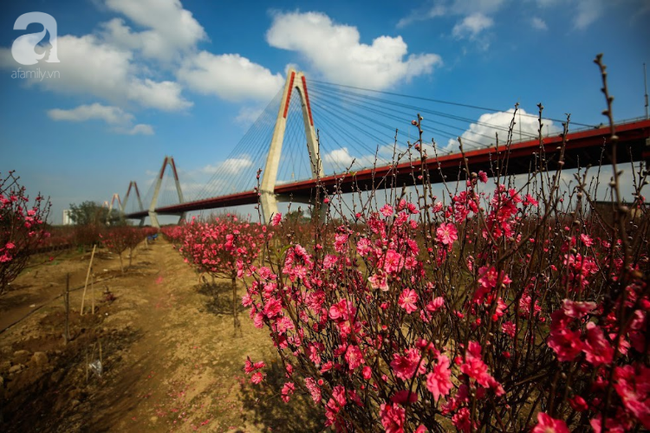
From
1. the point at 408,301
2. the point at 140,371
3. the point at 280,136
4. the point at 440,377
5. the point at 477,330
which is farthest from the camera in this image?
the point at 280,136

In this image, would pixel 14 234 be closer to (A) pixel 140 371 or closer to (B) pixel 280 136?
(A) pixel 140 371

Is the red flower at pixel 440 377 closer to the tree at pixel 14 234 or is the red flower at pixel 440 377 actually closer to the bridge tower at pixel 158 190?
the tree at pixel 14 234

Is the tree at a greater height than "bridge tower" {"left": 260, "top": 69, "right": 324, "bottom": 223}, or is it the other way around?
"bridge tower" {"left": 260, "top": 69, "right": 324, "bottom": 223}

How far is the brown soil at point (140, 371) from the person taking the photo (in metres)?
3.28

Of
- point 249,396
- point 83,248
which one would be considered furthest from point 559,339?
point 83,248

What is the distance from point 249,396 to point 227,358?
123cm

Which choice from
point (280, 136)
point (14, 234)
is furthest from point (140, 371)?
point (280, 136)

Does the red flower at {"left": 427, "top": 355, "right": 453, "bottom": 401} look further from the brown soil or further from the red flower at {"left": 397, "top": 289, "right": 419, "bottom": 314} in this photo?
the brown soil

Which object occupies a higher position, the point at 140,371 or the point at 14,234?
the point at 14,234

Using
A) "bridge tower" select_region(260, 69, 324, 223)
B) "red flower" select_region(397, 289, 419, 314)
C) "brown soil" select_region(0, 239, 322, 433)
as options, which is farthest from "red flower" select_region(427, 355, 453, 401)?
"bridge tower" select_region(260, 69, 324, 223)

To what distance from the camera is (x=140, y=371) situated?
453 centimetres

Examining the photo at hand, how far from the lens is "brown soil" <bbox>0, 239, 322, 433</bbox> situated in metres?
3.28

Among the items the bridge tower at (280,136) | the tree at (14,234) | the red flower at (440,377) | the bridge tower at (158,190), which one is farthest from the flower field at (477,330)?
the bridge tower at (158,190)

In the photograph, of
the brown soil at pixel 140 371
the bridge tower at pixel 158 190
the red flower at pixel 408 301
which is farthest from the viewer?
the bridge tower at pixel 158 190
